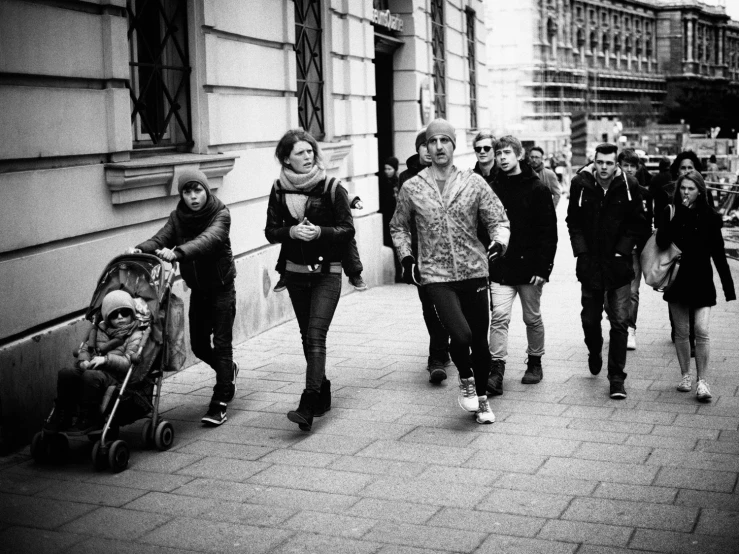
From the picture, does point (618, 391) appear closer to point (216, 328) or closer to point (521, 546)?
point (216, 328)

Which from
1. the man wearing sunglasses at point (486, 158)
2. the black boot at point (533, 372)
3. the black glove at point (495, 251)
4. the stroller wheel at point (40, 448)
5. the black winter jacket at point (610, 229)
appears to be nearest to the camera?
the stroller wheel at point (40, 448)

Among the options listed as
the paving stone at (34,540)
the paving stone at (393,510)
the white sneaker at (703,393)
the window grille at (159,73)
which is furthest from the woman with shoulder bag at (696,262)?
the paving stone at (34,540)

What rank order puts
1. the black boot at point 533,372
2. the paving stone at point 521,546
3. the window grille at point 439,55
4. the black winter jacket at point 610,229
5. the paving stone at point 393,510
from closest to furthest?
the paving stone at point 521,546, the paving stone at point 393,510, the black winter jacket at point 610,229, the black boot at point 533,372, the window grille at point 439,55

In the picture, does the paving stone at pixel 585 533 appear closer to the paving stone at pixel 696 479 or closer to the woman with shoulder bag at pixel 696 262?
the paving stone at pixel 696 479

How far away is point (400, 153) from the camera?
56.3ft

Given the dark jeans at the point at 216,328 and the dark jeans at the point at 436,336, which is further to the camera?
the dark jeans at the point at 436,336

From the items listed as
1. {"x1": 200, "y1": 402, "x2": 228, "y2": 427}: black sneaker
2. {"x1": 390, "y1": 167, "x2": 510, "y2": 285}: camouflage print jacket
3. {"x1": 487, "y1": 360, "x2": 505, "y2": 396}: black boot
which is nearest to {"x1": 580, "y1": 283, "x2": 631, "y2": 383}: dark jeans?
{"x1": 487, "y1": 360, "x2": 505, "y2": 396}: black boot

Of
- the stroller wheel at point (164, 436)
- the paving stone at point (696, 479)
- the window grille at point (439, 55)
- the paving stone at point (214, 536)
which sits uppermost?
the window grille at point (439, 55)

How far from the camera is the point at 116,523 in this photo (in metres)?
5.26

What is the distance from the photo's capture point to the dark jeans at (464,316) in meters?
6.80

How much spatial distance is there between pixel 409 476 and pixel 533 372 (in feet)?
8.59

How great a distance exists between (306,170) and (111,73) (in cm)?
176

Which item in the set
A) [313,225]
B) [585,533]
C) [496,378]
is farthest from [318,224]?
[585,533]

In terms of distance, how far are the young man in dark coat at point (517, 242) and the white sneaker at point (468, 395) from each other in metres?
0.93
